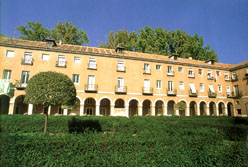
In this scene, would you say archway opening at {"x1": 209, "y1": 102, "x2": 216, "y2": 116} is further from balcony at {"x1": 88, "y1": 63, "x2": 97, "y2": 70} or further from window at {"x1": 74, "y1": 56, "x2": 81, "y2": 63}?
window at {"x1": 74, "y1": 56, "x2": 81, "y2": 63}

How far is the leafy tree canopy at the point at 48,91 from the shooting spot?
8719mm

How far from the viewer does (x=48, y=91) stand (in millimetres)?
8820

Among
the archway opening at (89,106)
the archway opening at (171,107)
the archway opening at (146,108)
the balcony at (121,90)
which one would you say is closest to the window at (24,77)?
the archway opening at (89,106)

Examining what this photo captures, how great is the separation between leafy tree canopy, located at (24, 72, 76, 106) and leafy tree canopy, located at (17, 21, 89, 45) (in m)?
25.4

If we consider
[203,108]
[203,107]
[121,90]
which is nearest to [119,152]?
[121,90]

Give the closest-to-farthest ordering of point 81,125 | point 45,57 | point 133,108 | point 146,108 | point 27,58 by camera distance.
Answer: point 81,125 < point 27,58 < point 45,57 < point 133,108 < point 146,108

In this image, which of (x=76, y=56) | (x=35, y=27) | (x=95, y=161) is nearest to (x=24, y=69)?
(x=76, y=56)

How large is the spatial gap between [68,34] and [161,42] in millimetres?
21608

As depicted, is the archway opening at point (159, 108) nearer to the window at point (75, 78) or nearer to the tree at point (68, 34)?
the window at point (75, 78)

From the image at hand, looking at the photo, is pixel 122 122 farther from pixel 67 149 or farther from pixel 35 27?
pixel 35 27

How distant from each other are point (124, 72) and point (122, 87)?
2594 millimetres

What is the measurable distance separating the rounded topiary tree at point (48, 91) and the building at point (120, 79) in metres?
9.73

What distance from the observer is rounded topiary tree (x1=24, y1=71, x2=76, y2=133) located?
8719 millimetres

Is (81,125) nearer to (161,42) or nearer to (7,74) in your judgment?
(7,74)
